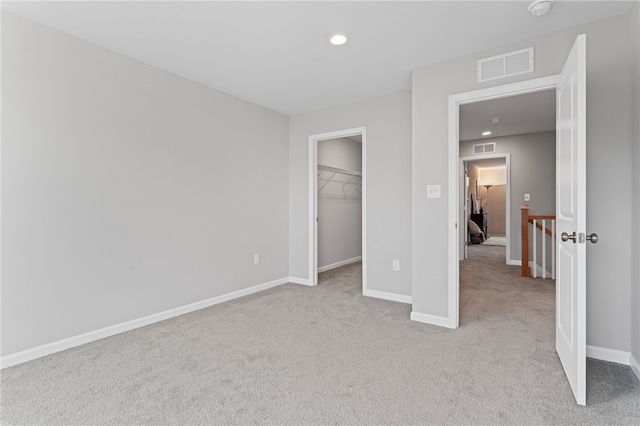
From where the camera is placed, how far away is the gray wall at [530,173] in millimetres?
5699

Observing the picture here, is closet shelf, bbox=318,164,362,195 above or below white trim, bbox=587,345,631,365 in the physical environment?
above

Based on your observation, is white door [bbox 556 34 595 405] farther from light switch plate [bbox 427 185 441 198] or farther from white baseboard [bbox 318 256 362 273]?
white baseboard [bbox 318 256 362 273]

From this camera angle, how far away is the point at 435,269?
2.94 meters

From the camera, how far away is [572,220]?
1.85 m

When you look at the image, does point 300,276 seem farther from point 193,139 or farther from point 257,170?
point 193,139

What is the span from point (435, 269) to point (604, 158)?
4.76 feet

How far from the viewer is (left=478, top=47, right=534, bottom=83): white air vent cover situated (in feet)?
8.31

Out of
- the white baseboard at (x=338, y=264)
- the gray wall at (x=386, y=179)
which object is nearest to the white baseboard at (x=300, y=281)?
the white baseboard at (x=338, y=264)

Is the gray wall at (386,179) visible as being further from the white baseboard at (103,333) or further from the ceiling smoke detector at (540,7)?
the white baseboard at (103,333)

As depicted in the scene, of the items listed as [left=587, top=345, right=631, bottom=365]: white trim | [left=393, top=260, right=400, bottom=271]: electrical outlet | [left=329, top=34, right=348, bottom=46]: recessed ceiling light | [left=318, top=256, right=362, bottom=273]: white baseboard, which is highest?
[left=329, top=34, right=348, bottom=46]: recessed ceiling light

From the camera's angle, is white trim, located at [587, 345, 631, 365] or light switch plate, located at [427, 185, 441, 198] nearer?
white trim, located at [587, 345, 631, 365]

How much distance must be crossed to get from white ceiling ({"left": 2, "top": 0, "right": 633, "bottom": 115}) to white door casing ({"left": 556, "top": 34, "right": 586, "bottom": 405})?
1.92 ft

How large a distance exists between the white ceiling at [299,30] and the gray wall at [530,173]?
389cm

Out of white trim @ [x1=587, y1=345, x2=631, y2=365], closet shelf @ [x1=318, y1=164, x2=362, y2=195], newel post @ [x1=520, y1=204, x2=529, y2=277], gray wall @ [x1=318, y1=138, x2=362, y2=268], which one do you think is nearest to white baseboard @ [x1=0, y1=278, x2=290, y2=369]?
gray wall @ [x1=318, y1=138, x2=362, y2=268]
